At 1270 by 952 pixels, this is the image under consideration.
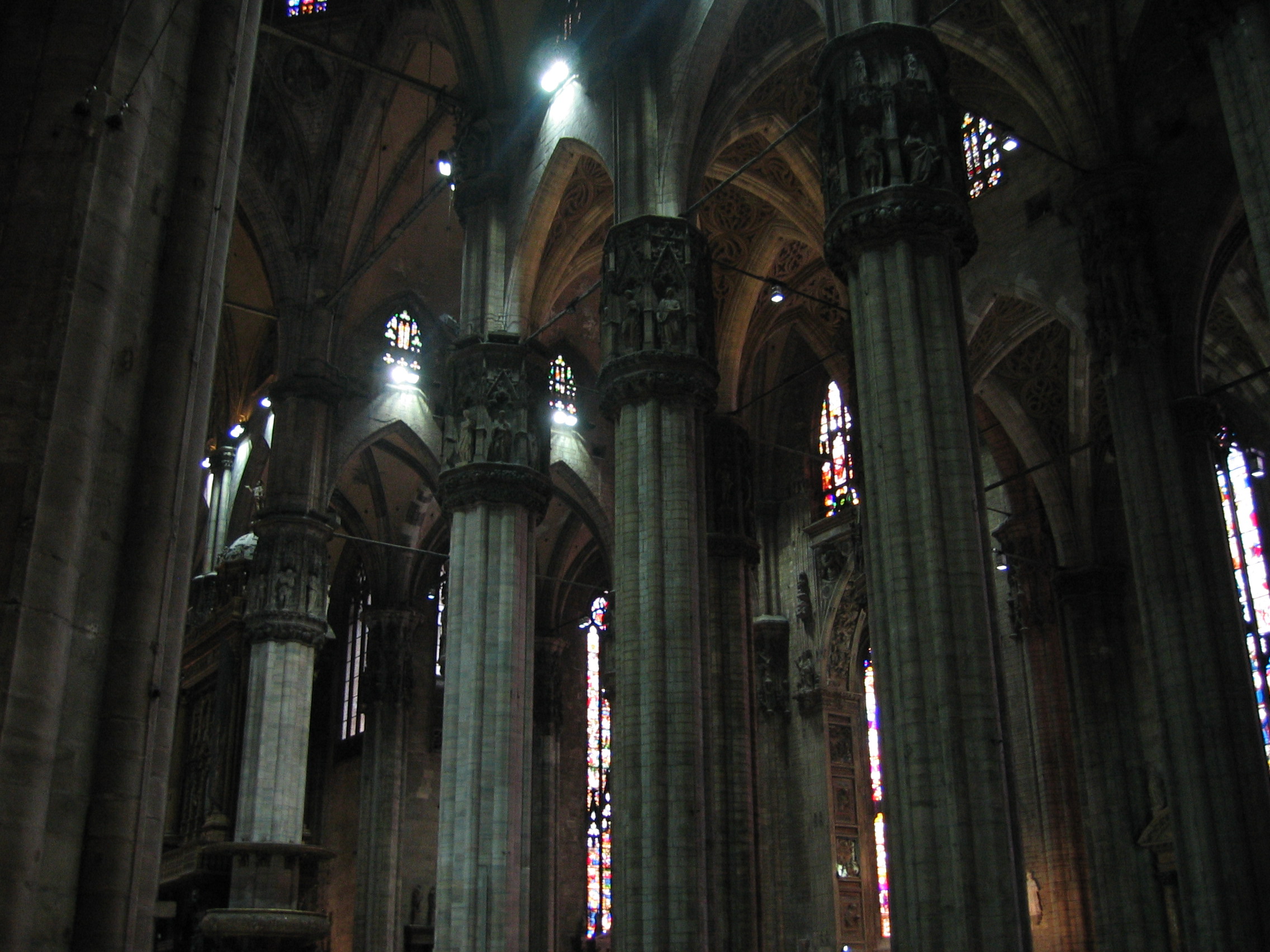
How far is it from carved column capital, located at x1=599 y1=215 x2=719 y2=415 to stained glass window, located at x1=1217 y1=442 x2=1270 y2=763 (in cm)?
918

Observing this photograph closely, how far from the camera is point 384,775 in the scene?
29.3 metres

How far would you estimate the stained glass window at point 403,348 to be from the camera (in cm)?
2677

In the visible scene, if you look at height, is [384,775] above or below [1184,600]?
above

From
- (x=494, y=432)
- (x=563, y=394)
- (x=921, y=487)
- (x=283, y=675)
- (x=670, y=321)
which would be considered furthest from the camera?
(x=563, y=394)

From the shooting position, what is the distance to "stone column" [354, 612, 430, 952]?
92.0 ft

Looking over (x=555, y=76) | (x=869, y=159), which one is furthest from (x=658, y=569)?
(x=555, y=76)

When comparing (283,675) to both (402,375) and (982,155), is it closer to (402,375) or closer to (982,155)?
(402,375)

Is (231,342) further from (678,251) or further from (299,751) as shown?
Answer: (678,251)

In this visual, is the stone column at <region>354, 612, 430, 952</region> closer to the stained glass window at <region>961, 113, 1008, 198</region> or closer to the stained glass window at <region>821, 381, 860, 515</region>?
the stained glass window at <region>821, 381, 860, 515</region>

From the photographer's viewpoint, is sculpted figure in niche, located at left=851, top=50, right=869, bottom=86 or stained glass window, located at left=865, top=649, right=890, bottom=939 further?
stained glass window, located at left=865, top=649, right=890, bottom=939

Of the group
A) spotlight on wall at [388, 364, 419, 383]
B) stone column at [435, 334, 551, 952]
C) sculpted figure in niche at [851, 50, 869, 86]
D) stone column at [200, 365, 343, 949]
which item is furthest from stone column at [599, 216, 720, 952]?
spotlight on wall at [388, 364, 419, 383]

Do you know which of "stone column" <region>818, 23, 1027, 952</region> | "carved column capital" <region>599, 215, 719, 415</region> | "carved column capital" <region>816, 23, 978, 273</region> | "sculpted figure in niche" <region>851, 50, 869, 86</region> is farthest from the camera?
"carved column capital" <region>599, 215, 719, 415</region>

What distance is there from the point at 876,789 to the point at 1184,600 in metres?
12.9

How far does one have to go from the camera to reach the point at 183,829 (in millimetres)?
25438
